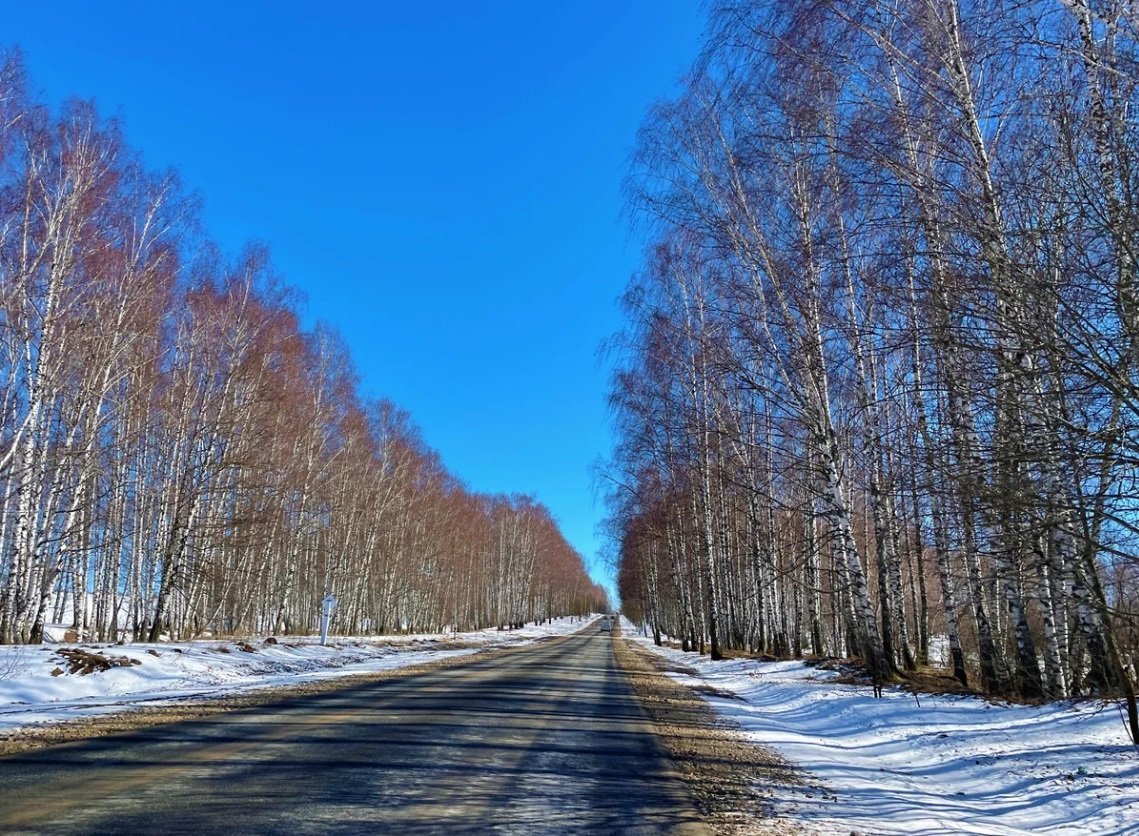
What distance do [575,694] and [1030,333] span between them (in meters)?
10.6

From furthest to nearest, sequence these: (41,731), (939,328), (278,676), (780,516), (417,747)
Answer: (780,516) → (278,676) → (41,731) → (417,747) → (939,328)

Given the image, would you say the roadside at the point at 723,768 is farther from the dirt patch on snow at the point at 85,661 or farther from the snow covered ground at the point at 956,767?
the dirt patch on snow at the point at 85,661

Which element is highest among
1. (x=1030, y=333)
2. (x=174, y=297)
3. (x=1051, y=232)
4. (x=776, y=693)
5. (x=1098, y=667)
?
(x=174, y=297)

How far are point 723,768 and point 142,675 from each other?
11688 mm

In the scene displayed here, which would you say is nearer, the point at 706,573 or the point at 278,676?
the point at 278,676

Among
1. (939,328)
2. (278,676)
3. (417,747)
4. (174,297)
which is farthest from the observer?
(174,297)

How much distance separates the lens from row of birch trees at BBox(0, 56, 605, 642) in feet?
46.3

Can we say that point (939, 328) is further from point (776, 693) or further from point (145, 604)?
point (145, 604)

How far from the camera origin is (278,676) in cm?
1573

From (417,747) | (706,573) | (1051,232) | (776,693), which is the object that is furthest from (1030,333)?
(706,573)

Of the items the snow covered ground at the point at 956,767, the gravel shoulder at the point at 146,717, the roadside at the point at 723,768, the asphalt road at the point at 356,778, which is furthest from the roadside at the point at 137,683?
the snow covered ground at the point at 956,767

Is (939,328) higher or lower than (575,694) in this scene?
higher

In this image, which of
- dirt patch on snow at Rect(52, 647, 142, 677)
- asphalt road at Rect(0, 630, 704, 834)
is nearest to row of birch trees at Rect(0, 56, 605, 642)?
dirt patch on snow at Rect(52, 647, 142, 677)

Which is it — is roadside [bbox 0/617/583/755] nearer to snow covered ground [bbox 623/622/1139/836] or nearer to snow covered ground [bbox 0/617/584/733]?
snow covered ground [bbox 0/617/584/733]
